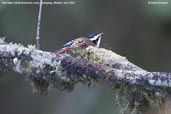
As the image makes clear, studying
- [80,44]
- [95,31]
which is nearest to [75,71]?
[80,44]

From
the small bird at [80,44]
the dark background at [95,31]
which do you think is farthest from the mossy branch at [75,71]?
the dark background at [95,31]

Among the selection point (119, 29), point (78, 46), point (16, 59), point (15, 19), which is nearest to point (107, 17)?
point (119, 29)

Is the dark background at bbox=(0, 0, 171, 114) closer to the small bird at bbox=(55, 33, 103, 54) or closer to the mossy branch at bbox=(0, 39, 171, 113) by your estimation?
the small bird at bbox=(55, 33, 103, 54)

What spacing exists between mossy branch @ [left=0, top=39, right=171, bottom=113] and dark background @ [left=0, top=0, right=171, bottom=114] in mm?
3616

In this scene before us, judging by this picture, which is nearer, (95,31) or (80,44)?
(80,44)

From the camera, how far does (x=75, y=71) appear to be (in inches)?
121

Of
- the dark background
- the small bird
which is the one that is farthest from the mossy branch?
the dark background

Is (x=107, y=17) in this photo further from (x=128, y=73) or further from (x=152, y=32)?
(x=128, y=73)

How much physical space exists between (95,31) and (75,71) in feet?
14.8

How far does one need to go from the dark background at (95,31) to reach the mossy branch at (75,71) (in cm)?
362

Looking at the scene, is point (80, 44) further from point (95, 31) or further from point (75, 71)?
point (95, 31)

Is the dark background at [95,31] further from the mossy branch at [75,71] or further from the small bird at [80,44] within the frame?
the mossy branch at [75,71]

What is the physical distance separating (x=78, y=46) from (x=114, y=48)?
13.0 feet

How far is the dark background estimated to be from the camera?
717 cm
